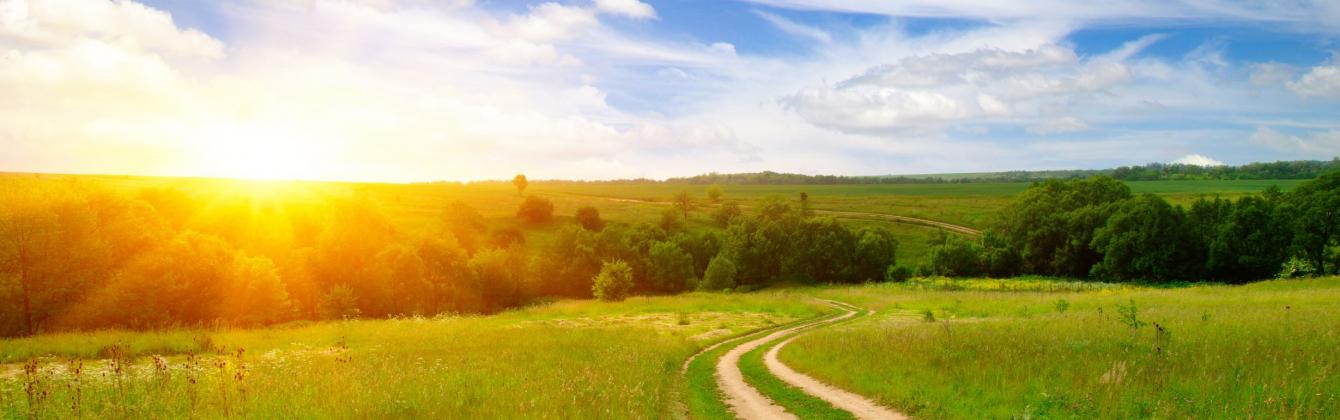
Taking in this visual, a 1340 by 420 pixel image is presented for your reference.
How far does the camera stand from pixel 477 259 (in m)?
79.0

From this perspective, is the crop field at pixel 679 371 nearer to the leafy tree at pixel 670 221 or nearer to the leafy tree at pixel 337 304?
the leafy tree at pixel 337 304

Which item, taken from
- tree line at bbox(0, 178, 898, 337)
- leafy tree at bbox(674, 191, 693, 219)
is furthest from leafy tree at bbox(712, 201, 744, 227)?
tree line at bbox(0, 178, 898, 337)

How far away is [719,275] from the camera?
83.4 metres

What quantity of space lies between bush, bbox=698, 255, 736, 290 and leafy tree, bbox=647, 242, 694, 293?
23.6 feet

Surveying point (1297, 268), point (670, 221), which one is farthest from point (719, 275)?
point (1297, 268)

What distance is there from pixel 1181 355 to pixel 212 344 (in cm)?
2825

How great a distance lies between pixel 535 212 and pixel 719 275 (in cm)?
6296

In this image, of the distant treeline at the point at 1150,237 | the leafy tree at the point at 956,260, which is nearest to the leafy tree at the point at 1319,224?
the distant treeline at the point at 1150,237

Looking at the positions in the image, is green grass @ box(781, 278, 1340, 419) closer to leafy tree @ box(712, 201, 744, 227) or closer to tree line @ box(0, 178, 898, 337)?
tree line @ box(0, 178, 898, 337)

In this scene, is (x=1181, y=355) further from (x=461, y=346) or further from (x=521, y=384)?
(x=461, y=346)

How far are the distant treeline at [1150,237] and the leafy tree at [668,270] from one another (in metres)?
31.8

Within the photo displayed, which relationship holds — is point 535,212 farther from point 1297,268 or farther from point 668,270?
point 1297,268

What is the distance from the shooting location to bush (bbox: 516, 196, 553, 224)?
136000 millimetres

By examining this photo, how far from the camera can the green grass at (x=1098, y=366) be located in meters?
11.8
